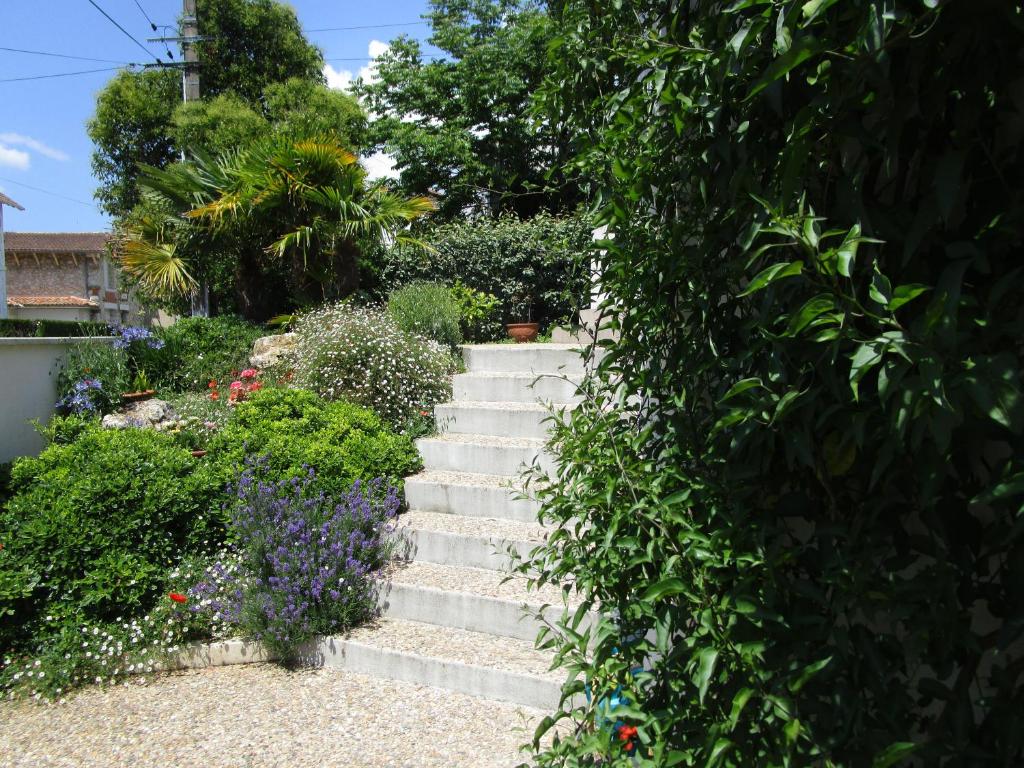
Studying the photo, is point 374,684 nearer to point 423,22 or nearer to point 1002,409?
point 1002,409

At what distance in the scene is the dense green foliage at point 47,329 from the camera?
727 centimetres

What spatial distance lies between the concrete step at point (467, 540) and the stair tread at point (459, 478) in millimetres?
341

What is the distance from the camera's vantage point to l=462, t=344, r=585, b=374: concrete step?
6508mm

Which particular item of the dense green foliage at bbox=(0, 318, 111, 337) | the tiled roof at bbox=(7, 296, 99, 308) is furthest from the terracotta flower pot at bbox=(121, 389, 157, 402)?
the tiled roof at bbox=(7, 296, 99, 308)

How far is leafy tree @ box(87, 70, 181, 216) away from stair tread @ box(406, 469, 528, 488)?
15.2 metres

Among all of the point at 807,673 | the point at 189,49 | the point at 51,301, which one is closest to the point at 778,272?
the point at 807,673

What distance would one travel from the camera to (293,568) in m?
3.98

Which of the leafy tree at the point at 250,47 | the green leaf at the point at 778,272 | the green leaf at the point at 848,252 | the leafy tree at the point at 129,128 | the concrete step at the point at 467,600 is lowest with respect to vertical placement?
the concrete step at the point at 467,600

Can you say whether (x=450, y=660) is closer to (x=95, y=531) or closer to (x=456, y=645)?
(x=456, y=645)

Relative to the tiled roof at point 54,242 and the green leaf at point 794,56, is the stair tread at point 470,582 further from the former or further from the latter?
the tiled roof at point 54,242

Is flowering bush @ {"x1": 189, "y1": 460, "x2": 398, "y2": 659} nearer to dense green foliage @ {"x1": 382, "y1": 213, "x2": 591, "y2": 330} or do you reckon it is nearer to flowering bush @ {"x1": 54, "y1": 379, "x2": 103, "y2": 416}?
flowering bush @ {"x1": 54, "y1": 379, "x2": 103, "y2": 416}

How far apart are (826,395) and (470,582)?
3330 mm

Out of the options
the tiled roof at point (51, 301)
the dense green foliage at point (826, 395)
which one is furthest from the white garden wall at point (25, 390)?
the tiled roof at point (51, 301)

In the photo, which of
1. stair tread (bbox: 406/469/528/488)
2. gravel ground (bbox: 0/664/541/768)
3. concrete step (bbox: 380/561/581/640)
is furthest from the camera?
stair tread (bbox: 406/469/528/488)
